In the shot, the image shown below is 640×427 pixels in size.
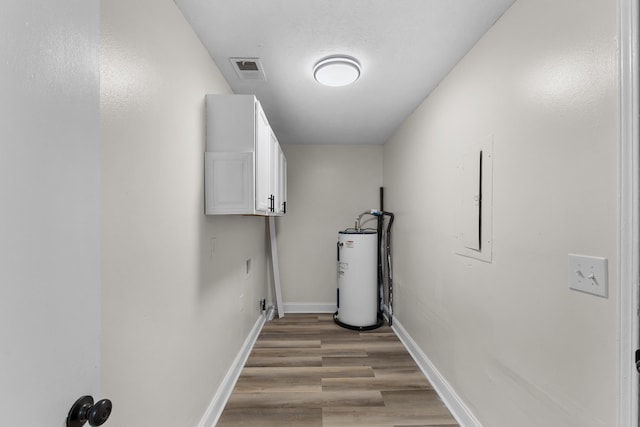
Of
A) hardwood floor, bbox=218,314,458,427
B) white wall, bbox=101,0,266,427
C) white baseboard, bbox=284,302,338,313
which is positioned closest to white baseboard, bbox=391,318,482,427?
hardwood floor, bbox=218,314,458,427

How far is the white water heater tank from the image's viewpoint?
361cm

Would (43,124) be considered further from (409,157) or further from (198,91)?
(409,157)

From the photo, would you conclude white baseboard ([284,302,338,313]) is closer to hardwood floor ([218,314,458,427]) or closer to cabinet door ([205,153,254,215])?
hardwood floor ([218,314,458,427])

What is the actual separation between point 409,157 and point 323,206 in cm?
148

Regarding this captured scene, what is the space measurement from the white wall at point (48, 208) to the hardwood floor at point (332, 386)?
1.72m

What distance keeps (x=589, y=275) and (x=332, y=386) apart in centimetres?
190

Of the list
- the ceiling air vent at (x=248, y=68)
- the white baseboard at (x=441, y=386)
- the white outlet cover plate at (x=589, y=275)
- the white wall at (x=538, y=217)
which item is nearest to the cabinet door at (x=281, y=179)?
the ceiling air vent at (x=248, y=68)

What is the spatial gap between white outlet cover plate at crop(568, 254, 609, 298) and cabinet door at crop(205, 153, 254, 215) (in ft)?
5.00

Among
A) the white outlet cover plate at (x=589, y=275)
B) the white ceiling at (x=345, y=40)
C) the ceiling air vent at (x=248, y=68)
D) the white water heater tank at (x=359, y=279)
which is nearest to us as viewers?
the white outlet cover plate at (x=589, y=275)

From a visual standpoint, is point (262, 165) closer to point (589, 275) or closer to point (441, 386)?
point (589, 275)

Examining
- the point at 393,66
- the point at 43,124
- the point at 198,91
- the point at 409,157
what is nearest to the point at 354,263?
the point at 409,157

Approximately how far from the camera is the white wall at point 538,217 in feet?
3.42

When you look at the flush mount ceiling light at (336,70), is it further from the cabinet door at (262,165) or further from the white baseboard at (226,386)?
the white baseboard at (226,386)

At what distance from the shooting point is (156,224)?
132 centimetres
